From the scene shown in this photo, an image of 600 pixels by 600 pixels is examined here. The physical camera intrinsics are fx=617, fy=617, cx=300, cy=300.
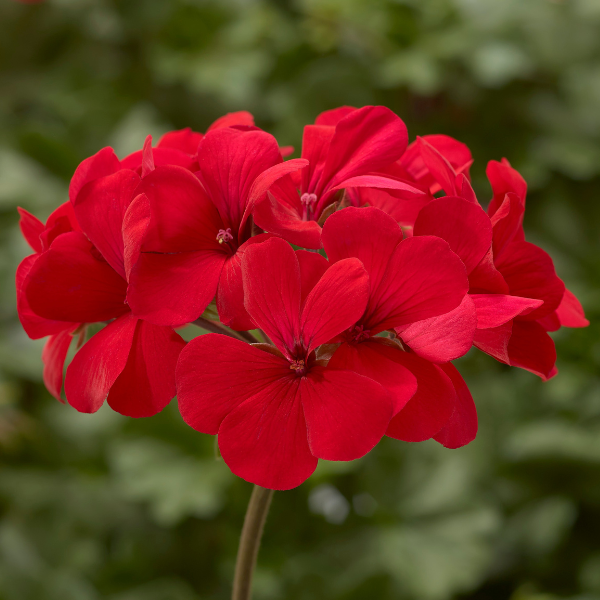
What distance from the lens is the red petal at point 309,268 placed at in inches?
13.2

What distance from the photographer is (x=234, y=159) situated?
0.37 meters

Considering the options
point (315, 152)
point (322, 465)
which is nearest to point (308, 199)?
point (315, 152)

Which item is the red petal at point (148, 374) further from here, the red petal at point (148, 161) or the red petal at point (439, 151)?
the red petal at point (439, 151)

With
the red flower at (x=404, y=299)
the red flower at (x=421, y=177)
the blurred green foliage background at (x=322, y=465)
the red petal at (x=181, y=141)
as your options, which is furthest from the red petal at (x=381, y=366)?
the blurred green foliage background at (x=322, y=465)

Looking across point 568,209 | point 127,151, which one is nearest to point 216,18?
point 127,151

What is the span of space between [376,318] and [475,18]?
1366 mm

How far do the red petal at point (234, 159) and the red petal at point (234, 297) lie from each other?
0.05 meters

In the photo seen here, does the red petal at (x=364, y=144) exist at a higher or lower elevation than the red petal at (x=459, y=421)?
higher

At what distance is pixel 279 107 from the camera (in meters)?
1.46

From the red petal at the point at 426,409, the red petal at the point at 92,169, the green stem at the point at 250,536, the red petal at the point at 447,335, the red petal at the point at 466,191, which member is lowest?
the green stem at the point at 250,536

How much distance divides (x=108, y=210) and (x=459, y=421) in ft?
0.78

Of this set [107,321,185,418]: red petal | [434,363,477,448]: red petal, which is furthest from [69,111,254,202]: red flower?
[434,363,477,448]: red petal

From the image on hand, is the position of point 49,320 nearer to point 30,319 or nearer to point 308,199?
point 30,319

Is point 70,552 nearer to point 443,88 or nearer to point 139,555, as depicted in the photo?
point 139,555
